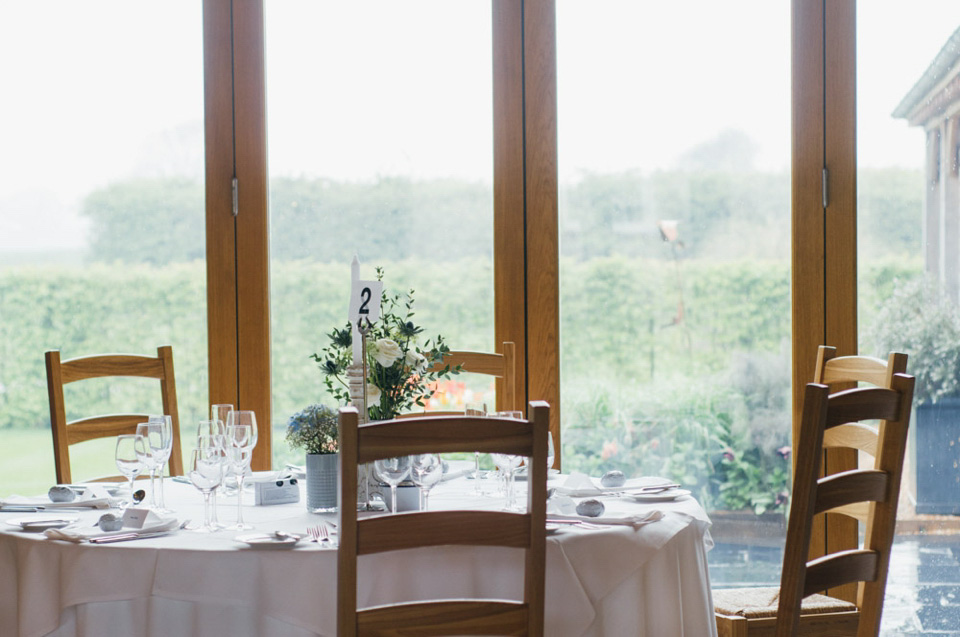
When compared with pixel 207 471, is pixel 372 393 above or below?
above

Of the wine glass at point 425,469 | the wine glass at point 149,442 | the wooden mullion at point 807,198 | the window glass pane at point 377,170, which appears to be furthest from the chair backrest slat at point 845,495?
the window glass pane at point 377,170

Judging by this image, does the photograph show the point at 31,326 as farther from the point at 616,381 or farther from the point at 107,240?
the point at 616,381

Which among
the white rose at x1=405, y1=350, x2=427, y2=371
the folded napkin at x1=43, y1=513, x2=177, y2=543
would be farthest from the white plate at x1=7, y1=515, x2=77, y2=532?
the white rose at x1=405, y1=350, x2=427, y2=371

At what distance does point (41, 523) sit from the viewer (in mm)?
1983

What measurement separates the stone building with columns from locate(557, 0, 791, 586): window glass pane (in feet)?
1.50

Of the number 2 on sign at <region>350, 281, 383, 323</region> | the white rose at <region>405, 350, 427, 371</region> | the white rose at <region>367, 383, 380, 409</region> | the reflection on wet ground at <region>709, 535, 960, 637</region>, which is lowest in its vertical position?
the reflection on wet ground at <region>709, 535, 960, 637</region>

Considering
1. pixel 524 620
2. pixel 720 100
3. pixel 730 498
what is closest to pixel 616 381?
pixel 730 498

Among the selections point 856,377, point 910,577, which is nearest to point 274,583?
point 856,377

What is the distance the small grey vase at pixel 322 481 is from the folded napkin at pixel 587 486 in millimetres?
555

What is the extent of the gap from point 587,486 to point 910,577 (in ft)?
5.57

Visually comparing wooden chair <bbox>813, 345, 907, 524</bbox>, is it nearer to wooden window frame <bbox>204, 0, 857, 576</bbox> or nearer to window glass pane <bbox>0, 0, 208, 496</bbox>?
wooden window frame <bbox>204, 0, 857, 576</bbox>

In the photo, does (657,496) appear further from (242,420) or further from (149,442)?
(149,442)

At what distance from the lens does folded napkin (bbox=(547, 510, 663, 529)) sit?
1.95 metres

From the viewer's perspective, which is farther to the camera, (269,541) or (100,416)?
(100,416)
